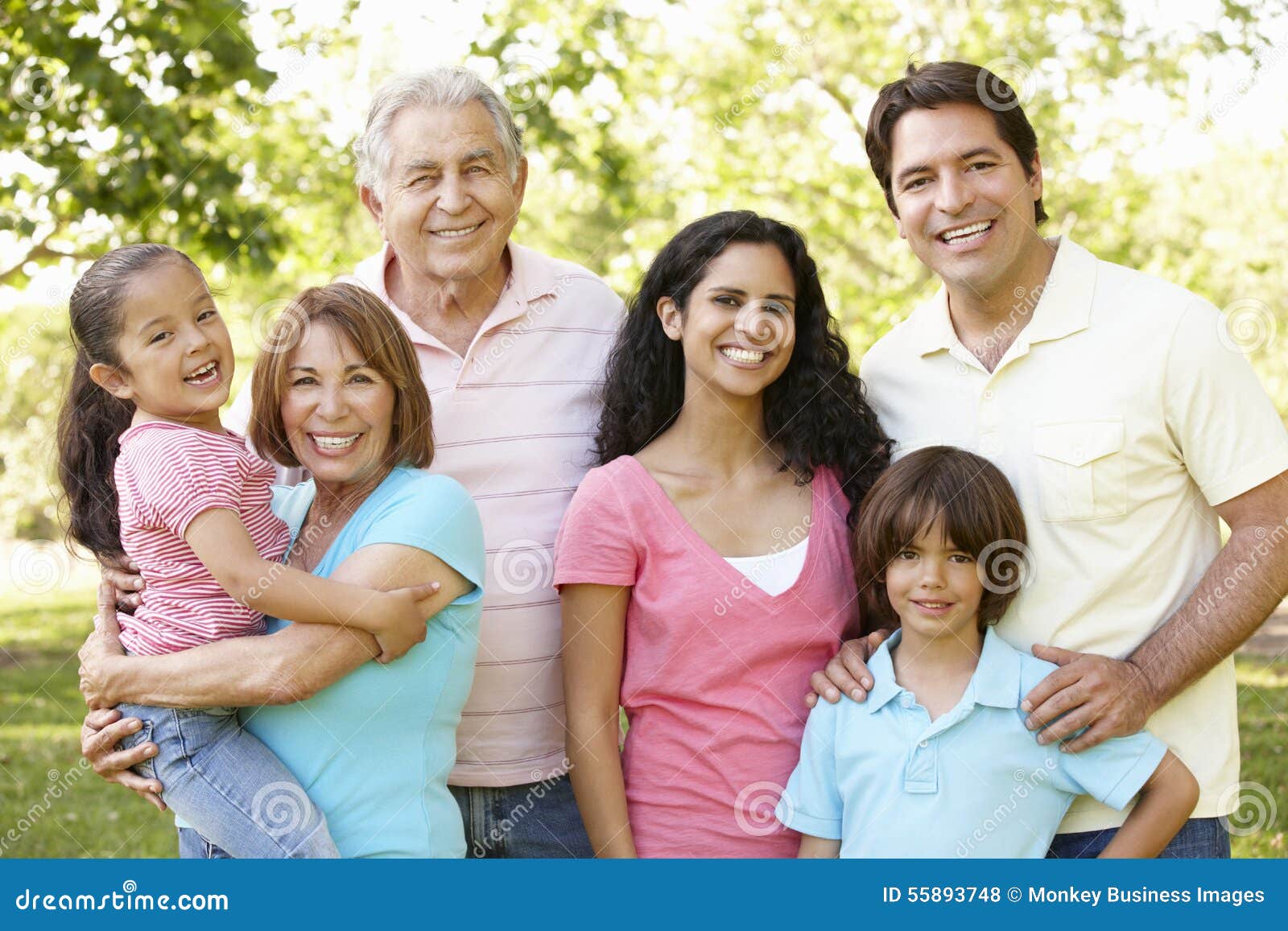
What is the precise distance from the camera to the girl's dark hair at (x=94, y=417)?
9.29 feet

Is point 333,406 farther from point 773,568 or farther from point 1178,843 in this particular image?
point 1178,843

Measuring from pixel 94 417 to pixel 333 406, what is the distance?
2.11 feet

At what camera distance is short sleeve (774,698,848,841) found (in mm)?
2898

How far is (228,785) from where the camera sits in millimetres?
2666
